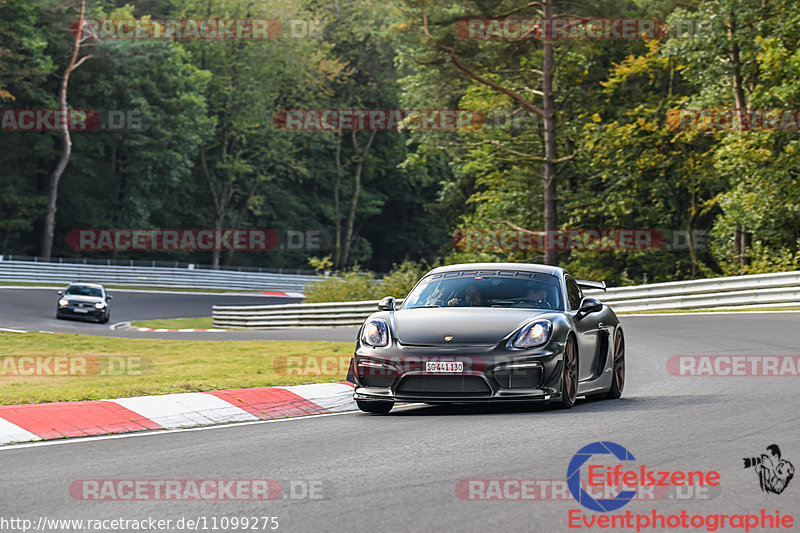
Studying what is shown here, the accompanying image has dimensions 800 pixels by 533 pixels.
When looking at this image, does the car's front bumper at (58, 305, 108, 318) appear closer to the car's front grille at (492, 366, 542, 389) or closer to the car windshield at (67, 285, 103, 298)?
the car windshield at (67, 285, 103, 298)

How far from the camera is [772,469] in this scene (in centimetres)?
661

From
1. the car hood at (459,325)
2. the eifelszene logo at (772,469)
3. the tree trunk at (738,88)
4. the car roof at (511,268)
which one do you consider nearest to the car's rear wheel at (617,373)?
the car roof at (511,268)

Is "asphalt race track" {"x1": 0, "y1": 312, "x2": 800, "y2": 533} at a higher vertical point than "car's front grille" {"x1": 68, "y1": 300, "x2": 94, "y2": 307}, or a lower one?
higher

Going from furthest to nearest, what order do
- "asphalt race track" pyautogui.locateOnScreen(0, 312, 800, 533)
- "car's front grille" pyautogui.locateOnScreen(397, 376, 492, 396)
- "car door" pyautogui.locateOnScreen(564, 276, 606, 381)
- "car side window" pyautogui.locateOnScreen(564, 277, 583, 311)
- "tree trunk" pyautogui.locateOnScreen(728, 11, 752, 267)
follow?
"tree trunk" pyautogui.locateOnScreen(728, 11, 752, 267)
"car side window" pyautogui.locateOnScreen(564, 277, 583, 311)
"car door" pyautogui.locateOnScreen(564, 276, 606, 381)
"car's front grille" pyautogui.locateOnScreen(397, 376, 492, 396)
"asphalt race track" pyautogui.locateOnScreen(0, 312, 800, 533)

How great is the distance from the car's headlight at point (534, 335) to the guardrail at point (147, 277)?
147 feet

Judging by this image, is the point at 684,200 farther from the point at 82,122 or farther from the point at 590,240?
the point at 82,122

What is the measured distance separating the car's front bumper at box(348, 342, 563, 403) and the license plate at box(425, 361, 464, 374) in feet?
0.08

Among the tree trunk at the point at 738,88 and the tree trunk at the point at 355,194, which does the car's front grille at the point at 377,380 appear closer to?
the tree trunk at the point at 738,88

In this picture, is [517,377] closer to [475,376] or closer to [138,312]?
[475,376]

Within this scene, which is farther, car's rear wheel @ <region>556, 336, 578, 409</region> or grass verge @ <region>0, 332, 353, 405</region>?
grass verge @ <region>0, 332, 353, 405</region>

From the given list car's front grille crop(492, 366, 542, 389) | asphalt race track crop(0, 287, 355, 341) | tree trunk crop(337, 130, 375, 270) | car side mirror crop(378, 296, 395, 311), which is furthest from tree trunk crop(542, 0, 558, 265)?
tree trunk crop(337, 130, 375, 270)

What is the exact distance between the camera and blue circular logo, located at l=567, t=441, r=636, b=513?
577 cm

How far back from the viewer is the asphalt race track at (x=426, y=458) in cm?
566

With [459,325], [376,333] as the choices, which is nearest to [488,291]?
[459,325]
